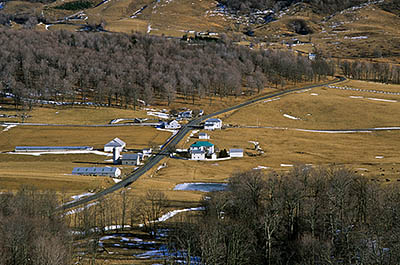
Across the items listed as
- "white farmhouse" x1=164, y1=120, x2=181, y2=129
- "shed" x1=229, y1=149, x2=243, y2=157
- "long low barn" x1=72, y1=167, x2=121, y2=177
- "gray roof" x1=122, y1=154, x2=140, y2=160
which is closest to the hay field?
"white farmhouse" x1=164, y1=120, x2=181, y2=129

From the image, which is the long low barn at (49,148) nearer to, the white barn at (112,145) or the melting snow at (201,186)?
the white barn at (112,145)

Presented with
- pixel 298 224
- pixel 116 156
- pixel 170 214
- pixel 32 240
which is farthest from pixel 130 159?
pixel 32 240

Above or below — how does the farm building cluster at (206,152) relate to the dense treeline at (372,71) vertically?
below

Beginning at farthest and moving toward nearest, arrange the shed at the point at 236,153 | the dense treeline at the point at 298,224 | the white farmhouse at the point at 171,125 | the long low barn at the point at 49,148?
the white farmhouse at the point at 171,125 → the long low barn at the point at 49,148 → the shed at the point at 236,153 → the dense treeline at the point at 298,224

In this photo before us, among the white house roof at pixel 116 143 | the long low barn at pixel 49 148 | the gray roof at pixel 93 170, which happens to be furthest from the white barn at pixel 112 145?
the gray roof at pixel 93 170

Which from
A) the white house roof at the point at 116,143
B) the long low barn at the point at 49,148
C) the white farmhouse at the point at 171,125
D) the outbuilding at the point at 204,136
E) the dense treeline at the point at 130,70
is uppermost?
the dense treeline at the point at 130,70

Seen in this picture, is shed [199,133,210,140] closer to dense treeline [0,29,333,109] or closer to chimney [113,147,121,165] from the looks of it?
chimney [113,147,121,165]

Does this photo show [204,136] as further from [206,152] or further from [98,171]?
[98,171]

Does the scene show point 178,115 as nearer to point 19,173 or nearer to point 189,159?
point 189,159
